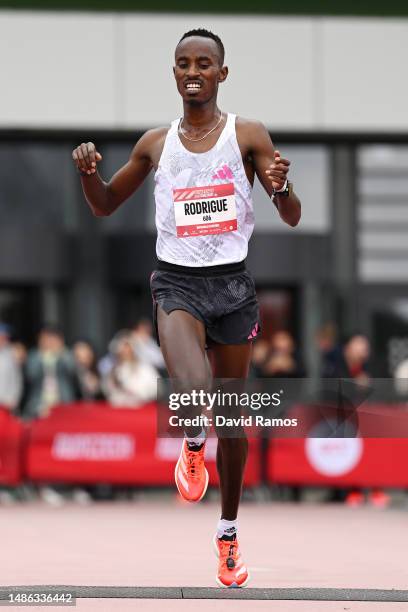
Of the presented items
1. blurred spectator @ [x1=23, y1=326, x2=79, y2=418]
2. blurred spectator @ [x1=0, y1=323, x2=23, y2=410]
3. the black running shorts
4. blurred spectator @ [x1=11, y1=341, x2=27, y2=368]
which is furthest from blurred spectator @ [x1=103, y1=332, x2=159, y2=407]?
the black running shorts

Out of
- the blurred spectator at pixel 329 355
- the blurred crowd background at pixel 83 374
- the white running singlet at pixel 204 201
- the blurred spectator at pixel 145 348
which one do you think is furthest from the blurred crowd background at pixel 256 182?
the white running singlet at pixel 204 201

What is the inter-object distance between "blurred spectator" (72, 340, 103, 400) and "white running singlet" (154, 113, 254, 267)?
8518mm

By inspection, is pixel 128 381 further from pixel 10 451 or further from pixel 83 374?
pixel 10 451

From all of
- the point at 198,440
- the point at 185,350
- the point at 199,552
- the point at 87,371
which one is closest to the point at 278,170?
the point at 185,350

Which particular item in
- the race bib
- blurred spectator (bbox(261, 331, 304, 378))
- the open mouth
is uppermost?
the open mouth

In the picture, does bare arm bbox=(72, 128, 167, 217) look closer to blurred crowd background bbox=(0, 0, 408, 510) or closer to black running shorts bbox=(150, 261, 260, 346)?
Result: black running shorts bbox=(150, 261, 260, 346)

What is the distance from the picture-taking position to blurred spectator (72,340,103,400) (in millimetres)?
14738

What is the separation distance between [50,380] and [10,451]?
1.00m

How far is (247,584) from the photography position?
6.89 meters

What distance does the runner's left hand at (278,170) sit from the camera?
19.4 feet

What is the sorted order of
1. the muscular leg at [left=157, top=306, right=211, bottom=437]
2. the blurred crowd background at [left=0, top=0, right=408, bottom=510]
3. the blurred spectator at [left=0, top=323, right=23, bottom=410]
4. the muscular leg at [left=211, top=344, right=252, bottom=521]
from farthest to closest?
the blurred crowd background at [left=0, top=0, right=408, bottom=510], the blurred spectator at [left=0, top=323, right=23, bottom=410], the muscular leg at [left=211, top=344, right=252, bottom=521], the muscular leg at [left=157, top=306, right=211, bottom=437]

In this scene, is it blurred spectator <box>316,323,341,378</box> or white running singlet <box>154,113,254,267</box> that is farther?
blurred spectator <box>316,323,341,378</box>

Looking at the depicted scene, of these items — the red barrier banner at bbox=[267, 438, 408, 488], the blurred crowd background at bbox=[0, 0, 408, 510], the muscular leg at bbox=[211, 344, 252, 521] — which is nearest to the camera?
the muscular leg at bbox=[211, 344, 252, 521]

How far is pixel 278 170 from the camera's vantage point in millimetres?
5934
